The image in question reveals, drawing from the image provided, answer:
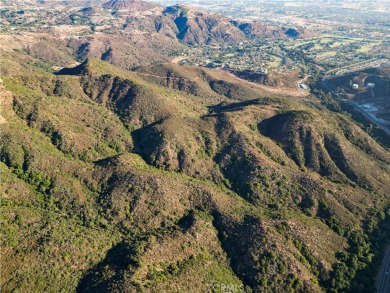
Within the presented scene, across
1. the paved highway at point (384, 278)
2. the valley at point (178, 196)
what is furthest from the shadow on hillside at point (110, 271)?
the paved highway at point (384, 278)

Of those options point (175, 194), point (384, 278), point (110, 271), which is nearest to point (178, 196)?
point (175, 194)

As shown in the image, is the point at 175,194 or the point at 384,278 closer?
the point at 384,278

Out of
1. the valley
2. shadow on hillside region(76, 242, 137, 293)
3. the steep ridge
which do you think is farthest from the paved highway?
shadow on hillside region(76, 242, 137, 293)

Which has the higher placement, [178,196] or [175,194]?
[175,194]

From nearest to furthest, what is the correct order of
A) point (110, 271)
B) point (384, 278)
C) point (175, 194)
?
1. point (110, 271)
2. point (384, 278)
3. point (175, 194)

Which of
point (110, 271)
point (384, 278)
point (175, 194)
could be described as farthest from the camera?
point (175, 194)

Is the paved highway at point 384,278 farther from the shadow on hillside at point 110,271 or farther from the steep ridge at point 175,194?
the shadow on hillside at point 110,271

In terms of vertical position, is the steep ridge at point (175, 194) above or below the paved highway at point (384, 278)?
above

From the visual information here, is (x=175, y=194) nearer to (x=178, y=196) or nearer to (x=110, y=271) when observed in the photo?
(x=178, y=196)

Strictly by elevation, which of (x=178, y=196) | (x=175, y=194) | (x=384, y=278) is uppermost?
(x=175, y=194)
